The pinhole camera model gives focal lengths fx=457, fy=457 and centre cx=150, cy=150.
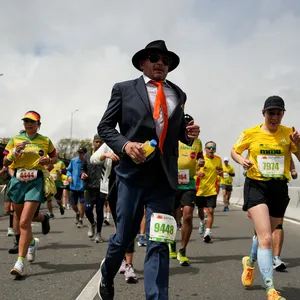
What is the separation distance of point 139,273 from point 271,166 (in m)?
2.08

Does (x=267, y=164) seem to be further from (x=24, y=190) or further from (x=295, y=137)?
(x=24, y=190)

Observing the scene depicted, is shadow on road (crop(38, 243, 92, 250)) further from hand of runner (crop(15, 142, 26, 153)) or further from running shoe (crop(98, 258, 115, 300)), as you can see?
running shoe (crop(98, 258, 115, 300))

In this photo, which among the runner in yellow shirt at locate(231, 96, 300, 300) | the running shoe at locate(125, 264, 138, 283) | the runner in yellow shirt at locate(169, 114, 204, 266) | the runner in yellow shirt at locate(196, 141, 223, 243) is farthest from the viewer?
the runner in yellow shirt at locate(196, 141, 223, 243)

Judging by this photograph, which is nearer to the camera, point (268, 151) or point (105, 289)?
point (105, 289)

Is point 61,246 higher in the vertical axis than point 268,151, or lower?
lower

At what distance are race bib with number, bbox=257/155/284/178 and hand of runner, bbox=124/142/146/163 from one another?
2.07m

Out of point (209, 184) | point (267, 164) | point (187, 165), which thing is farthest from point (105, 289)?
point (209, 184)

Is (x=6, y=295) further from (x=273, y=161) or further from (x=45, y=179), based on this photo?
(x=273, y=161)

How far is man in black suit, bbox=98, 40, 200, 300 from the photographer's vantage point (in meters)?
3.44

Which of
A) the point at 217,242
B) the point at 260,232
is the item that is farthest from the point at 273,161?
the point at 217,242

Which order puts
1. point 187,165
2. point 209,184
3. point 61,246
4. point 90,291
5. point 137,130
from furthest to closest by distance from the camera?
1. point 209,184
2. point 61,246
3. point 187,165
4. point 90,291
5. point 137,130

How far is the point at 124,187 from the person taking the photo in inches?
138

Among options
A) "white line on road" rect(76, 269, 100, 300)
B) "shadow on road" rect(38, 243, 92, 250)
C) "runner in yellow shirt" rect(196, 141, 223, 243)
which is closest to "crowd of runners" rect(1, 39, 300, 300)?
"white line on road" rect(76, 269, 100, 300)

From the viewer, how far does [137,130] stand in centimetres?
345
